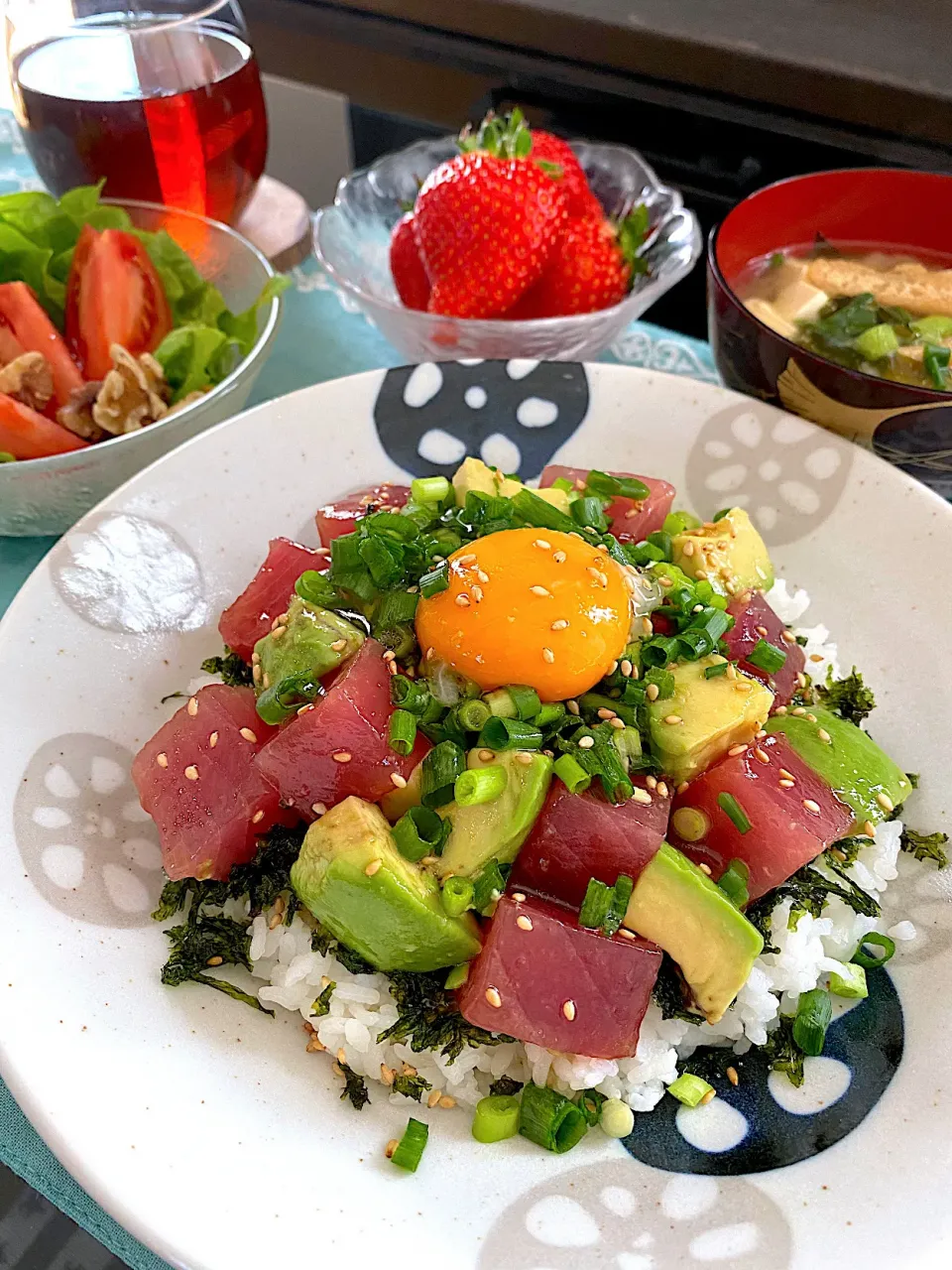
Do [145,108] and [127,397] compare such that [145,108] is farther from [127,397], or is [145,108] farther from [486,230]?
[486,230]

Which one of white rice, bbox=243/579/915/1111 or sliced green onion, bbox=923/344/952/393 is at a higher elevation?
sliced green onion, bbox=923/344/952/393

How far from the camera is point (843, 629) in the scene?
222cm

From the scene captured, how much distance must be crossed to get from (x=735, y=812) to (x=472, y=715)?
0.47 metres

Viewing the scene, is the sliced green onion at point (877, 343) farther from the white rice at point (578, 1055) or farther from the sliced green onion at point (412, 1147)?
the sliced green onion at point (412, 1147)

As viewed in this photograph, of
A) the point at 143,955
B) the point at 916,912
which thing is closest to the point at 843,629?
the point at 916,912

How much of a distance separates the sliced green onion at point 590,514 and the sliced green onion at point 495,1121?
107cm

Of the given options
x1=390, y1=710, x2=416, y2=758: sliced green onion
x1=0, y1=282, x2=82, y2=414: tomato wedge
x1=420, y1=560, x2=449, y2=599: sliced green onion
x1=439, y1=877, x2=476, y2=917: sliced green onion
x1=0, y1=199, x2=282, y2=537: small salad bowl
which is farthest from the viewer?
x1=0, y1=282, x2=82, y2=414: tomato wedge

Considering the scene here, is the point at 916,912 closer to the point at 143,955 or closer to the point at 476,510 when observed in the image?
the point at 476,510

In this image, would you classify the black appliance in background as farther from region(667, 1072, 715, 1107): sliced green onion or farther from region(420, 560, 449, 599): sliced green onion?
region(667, 1072, 715, 1107): sliced green onion

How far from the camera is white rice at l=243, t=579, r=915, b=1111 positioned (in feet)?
5.42

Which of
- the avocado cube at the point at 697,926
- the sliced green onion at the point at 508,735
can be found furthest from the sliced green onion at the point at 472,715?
the avocado cube at the point at 697,926

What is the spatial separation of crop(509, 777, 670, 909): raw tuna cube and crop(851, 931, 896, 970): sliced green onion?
17.4 inches

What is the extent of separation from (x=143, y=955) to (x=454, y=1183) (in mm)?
620

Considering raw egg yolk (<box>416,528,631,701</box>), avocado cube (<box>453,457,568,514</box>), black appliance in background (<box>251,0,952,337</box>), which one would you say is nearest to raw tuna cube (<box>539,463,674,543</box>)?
avocado cube (<box>453,457,568,514</box>)
